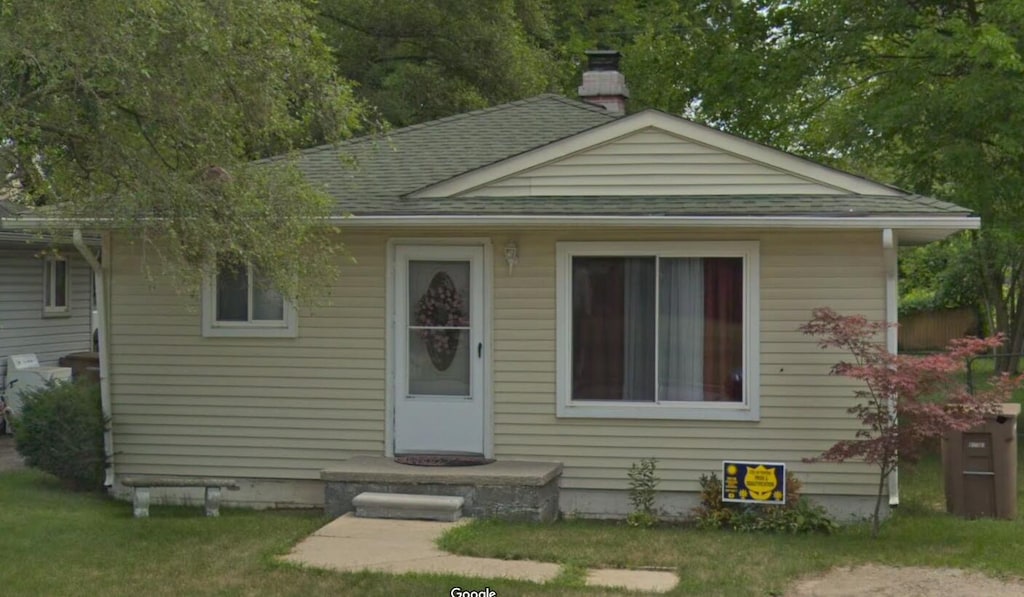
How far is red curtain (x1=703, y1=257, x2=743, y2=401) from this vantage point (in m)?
9.76

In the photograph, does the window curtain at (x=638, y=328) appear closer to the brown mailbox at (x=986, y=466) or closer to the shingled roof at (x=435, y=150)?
the shingled roof at (x=435, y=150)

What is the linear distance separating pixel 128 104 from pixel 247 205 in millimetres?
986

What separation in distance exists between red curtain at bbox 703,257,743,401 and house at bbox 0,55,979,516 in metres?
0.02

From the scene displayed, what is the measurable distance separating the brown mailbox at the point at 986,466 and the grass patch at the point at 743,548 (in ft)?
0.65

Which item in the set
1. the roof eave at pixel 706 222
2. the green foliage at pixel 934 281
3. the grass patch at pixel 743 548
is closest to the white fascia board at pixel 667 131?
the roof eave at pixel 706 222

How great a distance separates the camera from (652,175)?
9.97 metres

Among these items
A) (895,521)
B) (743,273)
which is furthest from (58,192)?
(895,521)

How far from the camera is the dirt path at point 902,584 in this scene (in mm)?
7270

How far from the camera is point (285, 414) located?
10.4m

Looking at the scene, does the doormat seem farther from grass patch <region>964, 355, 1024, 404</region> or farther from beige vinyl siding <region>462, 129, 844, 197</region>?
grass patch <region>964, 355, 1024, 404</region>

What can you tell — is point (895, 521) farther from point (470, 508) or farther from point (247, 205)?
point (247, 205)

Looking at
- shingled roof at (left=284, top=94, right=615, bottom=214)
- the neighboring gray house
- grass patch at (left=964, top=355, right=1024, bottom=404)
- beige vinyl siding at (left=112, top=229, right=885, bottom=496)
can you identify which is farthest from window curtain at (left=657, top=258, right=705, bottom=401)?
the neighboring gray house

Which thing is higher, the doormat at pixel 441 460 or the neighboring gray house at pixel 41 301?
the neighboring gray house at pixel 41 301

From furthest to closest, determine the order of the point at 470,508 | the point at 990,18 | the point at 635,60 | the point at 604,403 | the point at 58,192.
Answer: the point at 635,60, the point at 990,18, the point at 604,403, the point at 470,508, the point at 58,192
